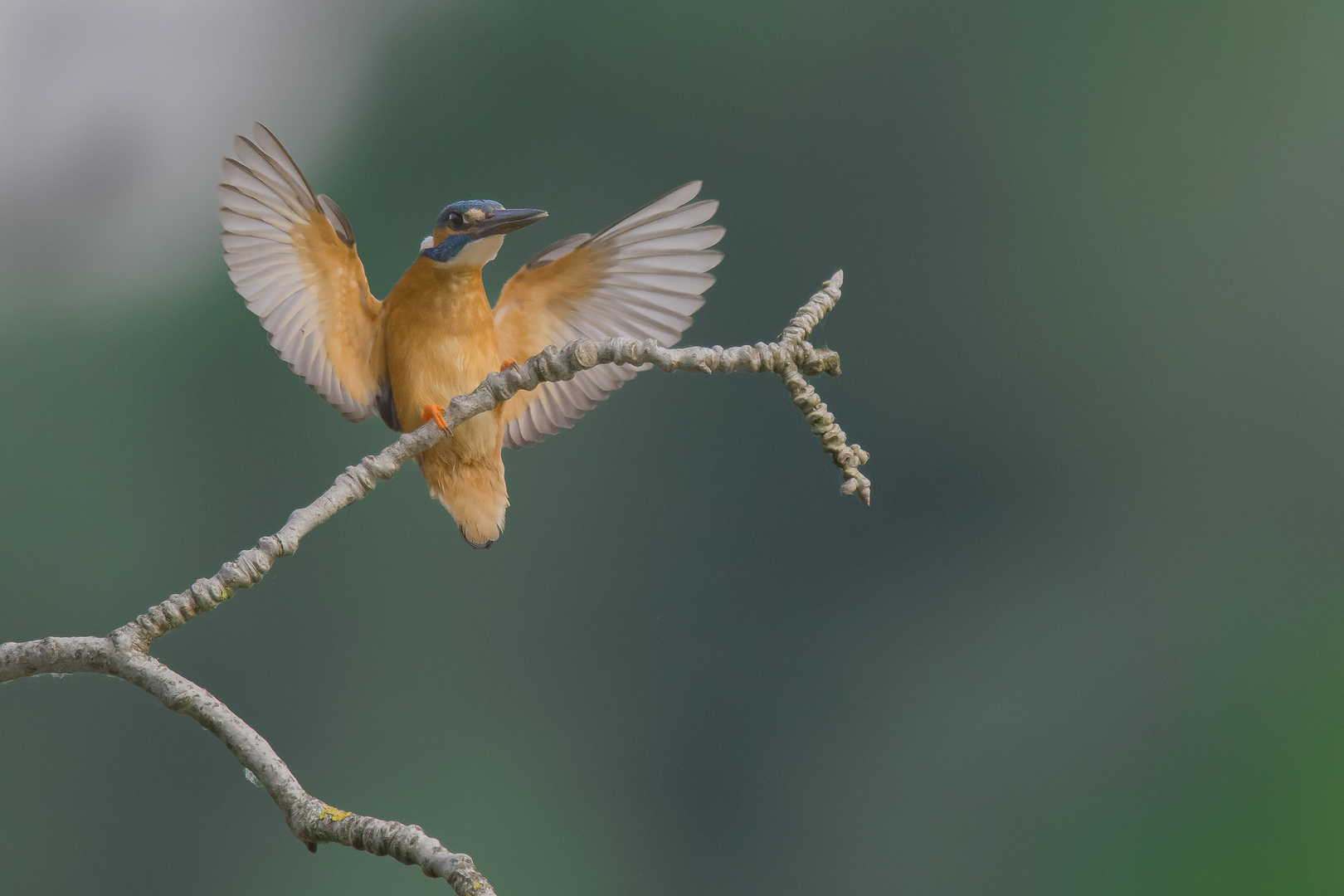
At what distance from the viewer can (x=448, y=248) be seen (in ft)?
2.25

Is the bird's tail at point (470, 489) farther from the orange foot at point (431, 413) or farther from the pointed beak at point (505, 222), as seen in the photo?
the pointed beak at point (505, 222)

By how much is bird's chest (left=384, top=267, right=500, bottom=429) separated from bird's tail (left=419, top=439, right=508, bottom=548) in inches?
1.6

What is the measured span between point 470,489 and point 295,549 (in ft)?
0.63

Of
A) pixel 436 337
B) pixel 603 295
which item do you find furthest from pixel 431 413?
pixel 603 295

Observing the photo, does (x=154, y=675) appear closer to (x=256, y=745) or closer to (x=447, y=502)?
(x=256, y=745)

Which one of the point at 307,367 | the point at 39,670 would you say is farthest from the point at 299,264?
the point at 39,670

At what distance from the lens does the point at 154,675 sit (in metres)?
0.54

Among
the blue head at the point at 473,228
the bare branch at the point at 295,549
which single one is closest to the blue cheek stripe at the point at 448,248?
the blue head at the point at 473,228

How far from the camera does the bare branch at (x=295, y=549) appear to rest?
505mm

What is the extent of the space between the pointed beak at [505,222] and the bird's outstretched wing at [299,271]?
96mm

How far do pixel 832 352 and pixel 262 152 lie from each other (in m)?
0.36

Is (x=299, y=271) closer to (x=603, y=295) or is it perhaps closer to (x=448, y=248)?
(x=448, y=248)

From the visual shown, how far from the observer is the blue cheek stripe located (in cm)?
68

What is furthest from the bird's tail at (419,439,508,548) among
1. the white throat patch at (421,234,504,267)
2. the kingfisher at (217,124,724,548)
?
the white throat patch at (421,234,504,267)
